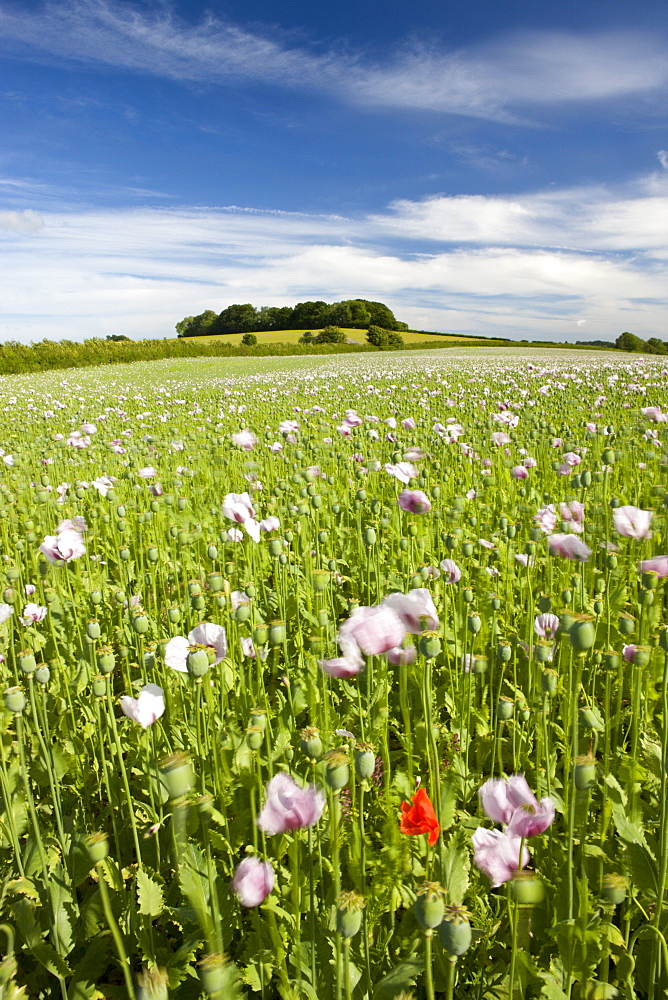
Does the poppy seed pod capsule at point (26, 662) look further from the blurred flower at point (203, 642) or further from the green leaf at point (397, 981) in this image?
the green leaf at point (397, 981)

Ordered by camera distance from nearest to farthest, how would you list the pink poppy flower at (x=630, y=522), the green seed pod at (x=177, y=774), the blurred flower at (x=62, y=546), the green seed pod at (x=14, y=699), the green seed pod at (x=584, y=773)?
the green seed pod at (x=177, y=774)
the green seed pod at (x=584, y=773)
the green seed pod at (x=14, y=699)
the pink poppy flower at (x=630, y=522)
the blurred flower at (x=62, y=546)

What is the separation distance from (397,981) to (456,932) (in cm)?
39

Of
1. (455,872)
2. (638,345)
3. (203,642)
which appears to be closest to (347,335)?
(638,345)

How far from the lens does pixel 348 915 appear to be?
31.3 inches

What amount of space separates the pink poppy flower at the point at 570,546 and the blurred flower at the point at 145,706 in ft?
3.97

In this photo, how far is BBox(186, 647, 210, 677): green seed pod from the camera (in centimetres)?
120

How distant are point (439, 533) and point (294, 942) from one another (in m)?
2.47

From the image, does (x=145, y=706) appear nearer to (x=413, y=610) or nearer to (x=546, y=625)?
(x=413, y=610)

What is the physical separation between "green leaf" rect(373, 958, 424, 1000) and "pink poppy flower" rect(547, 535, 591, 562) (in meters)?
1.09

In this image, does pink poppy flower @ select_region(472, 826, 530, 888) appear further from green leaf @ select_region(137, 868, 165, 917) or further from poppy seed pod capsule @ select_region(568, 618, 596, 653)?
green leaf @ select_region(137, 868, 165, 917)

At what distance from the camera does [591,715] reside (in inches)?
50.9

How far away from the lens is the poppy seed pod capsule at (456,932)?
778 millimetres

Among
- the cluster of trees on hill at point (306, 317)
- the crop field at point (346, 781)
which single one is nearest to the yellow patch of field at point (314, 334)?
the cluster of trees on hill at point (306, 317)

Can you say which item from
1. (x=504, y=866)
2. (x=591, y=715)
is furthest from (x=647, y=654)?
(x=504, y=866)
